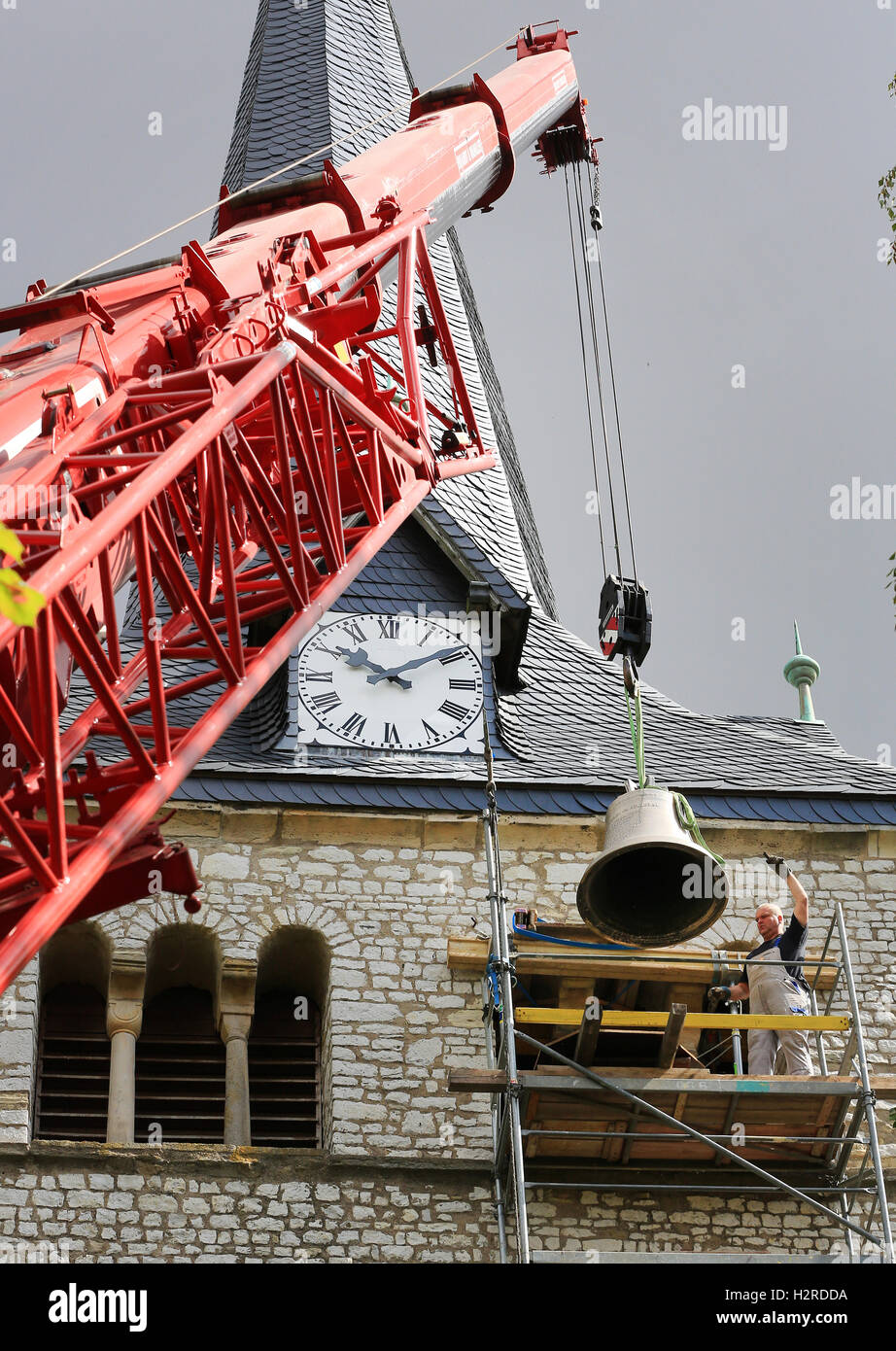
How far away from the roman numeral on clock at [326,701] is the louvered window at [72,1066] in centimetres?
330

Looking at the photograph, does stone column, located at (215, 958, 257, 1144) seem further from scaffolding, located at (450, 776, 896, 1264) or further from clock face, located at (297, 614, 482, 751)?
clock face, located at (297, 614, 482, 751)

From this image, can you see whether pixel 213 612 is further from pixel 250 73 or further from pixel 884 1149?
pixel 250 73

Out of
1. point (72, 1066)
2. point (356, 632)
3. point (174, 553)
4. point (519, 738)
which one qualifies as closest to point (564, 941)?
point (72, 1066)

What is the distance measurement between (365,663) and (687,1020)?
598 cm

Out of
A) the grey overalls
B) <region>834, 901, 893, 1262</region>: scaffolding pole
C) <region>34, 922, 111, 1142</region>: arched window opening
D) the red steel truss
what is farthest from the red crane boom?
<region>834, 901, 893, 1262</region>: scaffolding pole

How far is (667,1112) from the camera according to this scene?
673 inches

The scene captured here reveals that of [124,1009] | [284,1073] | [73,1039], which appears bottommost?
[284,1073]

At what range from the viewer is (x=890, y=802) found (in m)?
20.7

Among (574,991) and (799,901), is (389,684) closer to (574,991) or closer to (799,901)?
(574,991)

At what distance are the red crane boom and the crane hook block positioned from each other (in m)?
1.33

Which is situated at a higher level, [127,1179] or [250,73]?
[250,73]

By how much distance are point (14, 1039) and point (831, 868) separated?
21.0ft

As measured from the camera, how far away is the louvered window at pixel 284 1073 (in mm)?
18516
